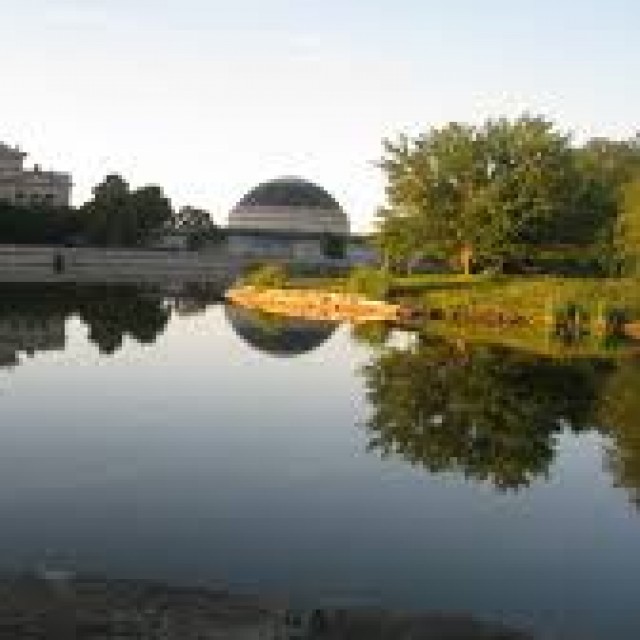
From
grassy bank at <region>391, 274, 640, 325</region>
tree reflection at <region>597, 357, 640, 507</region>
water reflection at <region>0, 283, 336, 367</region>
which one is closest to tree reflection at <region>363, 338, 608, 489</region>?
tree reflection at <region>597, 357, 640, 507</region>

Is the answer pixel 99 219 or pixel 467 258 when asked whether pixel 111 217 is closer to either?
pixel 99 219

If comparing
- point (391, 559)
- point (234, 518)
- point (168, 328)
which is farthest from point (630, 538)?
point (168, 328)

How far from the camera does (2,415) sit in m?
35.8

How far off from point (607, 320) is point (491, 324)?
380 inches

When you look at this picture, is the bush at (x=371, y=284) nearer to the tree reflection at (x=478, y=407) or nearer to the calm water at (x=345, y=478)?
the tree reflection at (x=478, y=407)

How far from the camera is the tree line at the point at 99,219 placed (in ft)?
504

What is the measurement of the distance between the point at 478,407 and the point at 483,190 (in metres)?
56.8

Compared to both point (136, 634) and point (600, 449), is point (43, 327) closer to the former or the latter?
point (600, 449)

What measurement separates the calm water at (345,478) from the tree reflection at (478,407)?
13 cm

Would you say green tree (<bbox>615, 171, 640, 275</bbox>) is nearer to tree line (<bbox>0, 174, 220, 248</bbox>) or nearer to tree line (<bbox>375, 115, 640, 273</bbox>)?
tree line (<bbox>375, 115, 640, 273</bbox>)

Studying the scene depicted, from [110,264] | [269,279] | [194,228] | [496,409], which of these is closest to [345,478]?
[496,409]

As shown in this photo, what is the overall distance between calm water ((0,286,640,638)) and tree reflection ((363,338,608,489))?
130 millimetres

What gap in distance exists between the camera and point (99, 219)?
164250 millimetres

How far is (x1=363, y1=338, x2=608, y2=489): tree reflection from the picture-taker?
31.9 meters
